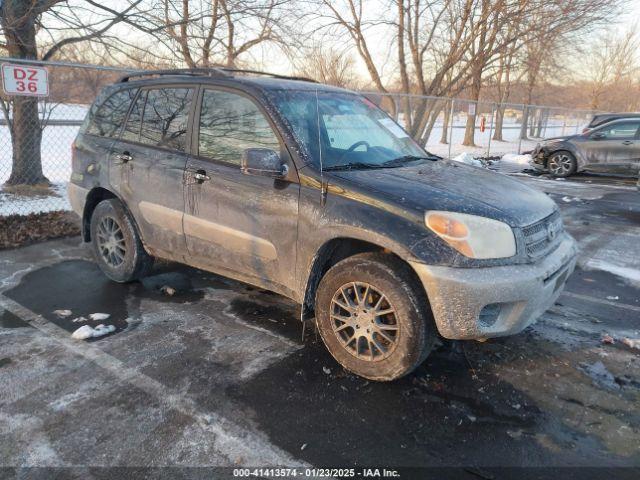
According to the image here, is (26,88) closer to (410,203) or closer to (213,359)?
(213,359)

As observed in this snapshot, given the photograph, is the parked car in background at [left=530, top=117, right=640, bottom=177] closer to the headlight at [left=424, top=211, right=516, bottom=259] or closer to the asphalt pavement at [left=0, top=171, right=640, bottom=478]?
the asphalt pavement at [left=0, top=171, right=640, bottom=478]

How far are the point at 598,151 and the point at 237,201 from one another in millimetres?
12030

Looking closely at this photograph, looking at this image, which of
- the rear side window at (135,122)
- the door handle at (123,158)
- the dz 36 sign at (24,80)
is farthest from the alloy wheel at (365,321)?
the dz 36 sign at (24,80)

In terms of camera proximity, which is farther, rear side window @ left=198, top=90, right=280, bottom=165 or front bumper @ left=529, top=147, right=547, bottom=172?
front bumper @ left=529, top=147, right=547, bottom=172

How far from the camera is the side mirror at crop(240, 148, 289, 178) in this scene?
324cm

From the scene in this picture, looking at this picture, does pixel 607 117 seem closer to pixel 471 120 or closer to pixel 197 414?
pixel 471 120

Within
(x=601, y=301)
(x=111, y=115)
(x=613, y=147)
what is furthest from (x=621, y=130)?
(x=111, y=115)

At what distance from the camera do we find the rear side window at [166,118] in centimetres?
406

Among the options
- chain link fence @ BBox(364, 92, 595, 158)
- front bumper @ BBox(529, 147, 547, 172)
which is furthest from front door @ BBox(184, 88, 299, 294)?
front bumper @ BBox(529, 147, 547, 172)

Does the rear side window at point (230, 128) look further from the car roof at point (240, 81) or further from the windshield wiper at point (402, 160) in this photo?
the windshield wiper at point (402, 160)

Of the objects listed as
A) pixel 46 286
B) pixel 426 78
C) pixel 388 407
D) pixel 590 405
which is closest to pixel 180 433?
pixel 388 407

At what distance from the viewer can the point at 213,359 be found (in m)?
A: 3.38

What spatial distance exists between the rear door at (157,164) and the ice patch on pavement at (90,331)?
2.76 ft

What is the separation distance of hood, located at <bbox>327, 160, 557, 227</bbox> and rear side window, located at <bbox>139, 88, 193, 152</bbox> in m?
1.56
